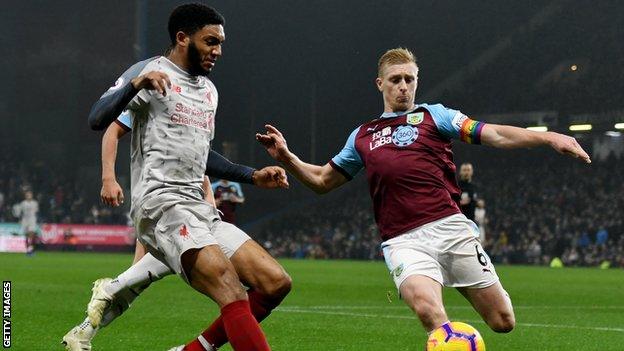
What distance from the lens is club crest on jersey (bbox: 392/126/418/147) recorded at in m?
6.58

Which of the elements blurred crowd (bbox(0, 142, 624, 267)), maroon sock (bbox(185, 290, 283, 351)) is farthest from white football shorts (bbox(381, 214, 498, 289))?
blurred crowd (bbox(0, 142, 624, 267))

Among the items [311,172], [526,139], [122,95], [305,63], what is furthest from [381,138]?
[305,63]

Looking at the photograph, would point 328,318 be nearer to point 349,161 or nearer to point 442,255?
point 349,161

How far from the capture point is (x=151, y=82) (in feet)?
17.9

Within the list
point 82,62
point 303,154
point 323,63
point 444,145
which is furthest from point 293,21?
point 444,145

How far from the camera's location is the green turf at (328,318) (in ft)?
28.7

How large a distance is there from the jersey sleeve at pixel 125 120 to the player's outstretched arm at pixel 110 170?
0.02 metres

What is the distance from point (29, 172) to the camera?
4775 centimetres

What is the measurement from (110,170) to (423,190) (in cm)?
180

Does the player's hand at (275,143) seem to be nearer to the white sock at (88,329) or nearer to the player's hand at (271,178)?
the player's hand at (271,178)

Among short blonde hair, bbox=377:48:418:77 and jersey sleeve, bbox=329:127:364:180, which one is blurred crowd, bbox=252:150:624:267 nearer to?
jersey sleeve, bbox=329:127:364:180

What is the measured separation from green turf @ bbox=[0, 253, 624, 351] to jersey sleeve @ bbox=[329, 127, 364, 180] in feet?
5.90

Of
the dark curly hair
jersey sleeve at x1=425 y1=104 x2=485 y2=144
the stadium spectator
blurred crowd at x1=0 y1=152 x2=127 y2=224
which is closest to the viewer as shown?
the dark curly hair

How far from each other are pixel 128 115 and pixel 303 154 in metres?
38.6
